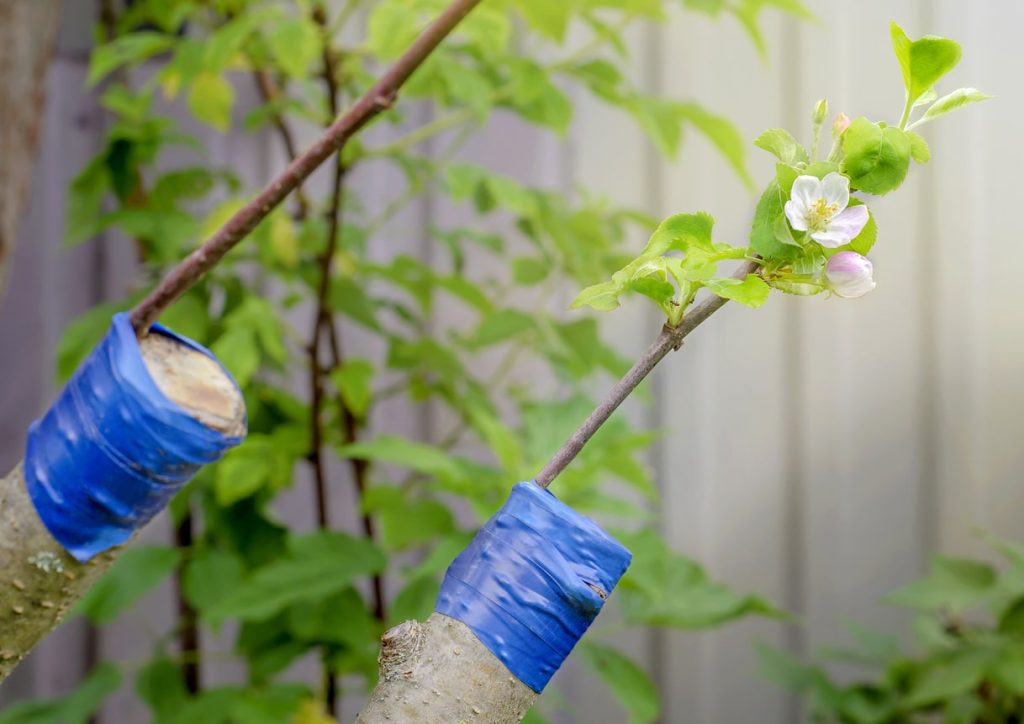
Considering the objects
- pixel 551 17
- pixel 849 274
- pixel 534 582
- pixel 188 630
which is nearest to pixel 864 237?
pixel 849 274

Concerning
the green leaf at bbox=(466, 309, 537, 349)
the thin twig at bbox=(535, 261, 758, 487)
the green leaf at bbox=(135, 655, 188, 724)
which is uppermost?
the thin twig at bbox=(535, 261, 758, 487)

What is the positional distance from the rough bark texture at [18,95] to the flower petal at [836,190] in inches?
32.5

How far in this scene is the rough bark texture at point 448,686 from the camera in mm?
271

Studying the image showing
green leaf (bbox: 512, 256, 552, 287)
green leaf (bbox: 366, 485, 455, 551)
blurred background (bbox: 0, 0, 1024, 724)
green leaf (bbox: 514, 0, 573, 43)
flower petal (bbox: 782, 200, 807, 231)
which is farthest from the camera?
blurred background (bbox: 0, 0, 1024, 724)

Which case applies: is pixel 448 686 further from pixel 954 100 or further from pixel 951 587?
pixel 951 587

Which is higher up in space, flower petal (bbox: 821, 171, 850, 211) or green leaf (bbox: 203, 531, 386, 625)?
flower petal (bbox: 821, 171, 850, 211)

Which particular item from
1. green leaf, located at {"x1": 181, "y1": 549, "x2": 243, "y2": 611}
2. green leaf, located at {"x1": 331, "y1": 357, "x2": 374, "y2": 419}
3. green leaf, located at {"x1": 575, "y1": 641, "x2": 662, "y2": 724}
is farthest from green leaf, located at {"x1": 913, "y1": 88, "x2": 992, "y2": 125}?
green leaf, located at {"x1": 181, "y1": 549, "x2": 243, "y2": 611}

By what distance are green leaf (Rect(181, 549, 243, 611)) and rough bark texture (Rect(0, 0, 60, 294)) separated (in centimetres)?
31

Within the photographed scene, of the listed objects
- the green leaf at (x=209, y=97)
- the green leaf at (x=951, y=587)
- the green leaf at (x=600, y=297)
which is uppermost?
the green leaf at (x=209, y=97)

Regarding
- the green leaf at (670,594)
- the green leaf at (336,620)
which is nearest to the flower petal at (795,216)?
the green leaf at (670,594)

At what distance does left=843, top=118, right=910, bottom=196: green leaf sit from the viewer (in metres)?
0.25

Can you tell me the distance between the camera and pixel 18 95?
891 millimetres

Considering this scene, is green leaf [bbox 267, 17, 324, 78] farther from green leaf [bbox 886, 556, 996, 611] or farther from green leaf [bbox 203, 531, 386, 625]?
green leaf [bbox 886, 556, 996, 611]

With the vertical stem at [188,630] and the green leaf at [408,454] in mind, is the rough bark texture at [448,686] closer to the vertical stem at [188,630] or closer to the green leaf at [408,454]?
the green leaf at [408,454]
